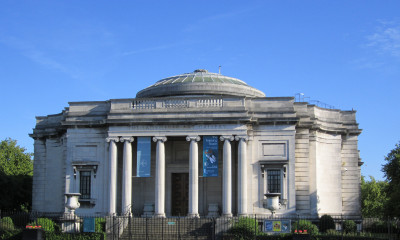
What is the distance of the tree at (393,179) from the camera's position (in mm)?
46781

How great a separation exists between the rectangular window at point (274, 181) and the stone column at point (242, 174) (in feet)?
6.73

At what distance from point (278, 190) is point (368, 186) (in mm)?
46985

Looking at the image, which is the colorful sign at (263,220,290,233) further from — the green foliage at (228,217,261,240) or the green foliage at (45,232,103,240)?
the green foliage at (45,232,103,240)

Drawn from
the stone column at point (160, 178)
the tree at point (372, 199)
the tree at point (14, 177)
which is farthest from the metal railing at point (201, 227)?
the tree at point (372, 199)

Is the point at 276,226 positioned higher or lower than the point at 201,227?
higher

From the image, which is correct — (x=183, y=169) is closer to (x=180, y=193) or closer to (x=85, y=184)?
(x=180, y=193)

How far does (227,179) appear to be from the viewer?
44969 mm

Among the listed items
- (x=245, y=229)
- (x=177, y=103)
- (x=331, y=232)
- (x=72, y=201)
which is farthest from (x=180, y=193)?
(x=331, y=232)

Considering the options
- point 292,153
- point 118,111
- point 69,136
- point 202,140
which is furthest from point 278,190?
point 69,136

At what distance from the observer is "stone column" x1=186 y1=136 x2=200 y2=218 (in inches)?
1764

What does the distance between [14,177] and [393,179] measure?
38275 mm

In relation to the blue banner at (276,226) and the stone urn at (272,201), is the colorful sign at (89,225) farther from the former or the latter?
the stone urn at (272,201)

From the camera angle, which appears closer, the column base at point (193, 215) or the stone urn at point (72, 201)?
the stone urn at point (72, 201)

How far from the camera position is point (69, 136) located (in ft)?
158
